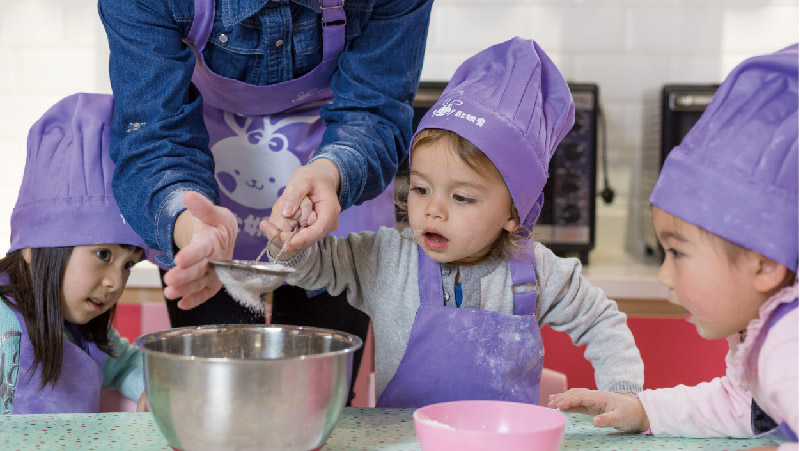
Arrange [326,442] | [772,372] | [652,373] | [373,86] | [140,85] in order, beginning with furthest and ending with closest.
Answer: [652,373] < [373,86] < [140,85] < [326,442] < [772,372]

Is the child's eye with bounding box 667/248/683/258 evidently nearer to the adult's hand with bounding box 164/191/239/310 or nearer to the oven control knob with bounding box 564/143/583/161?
the adult's hand with bounding box 164/191/239/310

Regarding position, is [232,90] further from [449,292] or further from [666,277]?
[666,277]

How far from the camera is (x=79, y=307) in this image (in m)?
1.48

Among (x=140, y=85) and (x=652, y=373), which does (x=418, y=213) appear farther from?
(x=652, y=373)

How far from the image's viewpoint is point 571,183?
2.10 metres

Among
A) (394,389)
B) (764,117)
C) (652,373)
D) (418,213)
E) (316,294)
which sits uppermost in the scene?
(764,117)

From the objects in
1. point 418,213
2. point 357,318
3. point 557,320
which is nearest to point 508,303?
point 557,320

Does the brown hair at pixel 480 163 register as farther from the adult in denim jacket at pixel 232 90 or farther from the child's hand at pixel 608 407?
the child's hand at pixel 608 407

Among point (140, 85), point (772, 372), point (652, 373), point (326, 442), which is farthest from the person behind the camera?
point (652, 373)

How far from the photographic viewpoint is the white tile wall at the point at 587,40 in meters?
2.40

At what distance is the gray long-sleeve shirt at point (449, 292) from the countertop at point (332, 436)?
302mm

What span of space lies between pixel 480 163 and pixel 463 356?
0.28 meters

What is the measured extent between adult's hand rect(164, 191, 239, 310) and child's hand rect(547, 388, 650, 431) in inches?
16.8

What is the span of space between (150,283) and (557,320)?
1.06 meters
